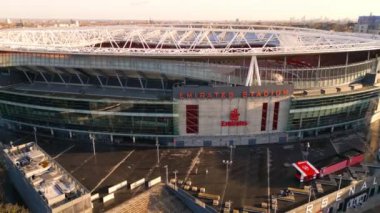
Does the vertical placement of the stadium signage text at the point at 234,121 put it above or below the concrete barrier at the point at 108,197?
above

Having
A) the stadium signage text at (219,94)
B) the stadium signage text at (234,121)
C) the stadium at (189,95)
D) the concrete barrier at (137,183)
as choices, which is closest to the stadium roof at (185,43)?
the stadium at (189,95)

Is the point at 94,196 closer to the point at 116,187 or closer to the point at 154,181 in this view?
the point at 116,187

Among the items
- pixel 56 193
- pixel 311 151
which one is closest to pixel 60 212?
pixel 56 193

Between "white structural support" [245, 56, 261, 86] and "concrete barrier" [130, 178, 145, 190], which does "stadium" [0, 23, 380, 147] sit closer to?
"white structural support" [245, 56, 261, 86]

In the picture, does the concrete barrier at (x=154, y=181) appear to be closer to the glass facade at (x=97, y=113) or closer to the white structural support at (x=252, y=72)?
the glass facade at (x=97, y=113)

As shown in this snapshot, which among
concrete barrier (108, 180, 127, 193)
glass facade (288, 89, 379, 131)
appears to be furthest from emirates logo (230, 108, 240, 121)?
concrete barrier (108, 180, 127, 193)

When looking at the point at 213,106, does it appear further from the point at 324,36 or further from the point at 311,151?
the point at 324,36

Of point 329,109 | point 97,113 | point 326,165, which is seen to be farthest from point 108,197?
point 329,109
